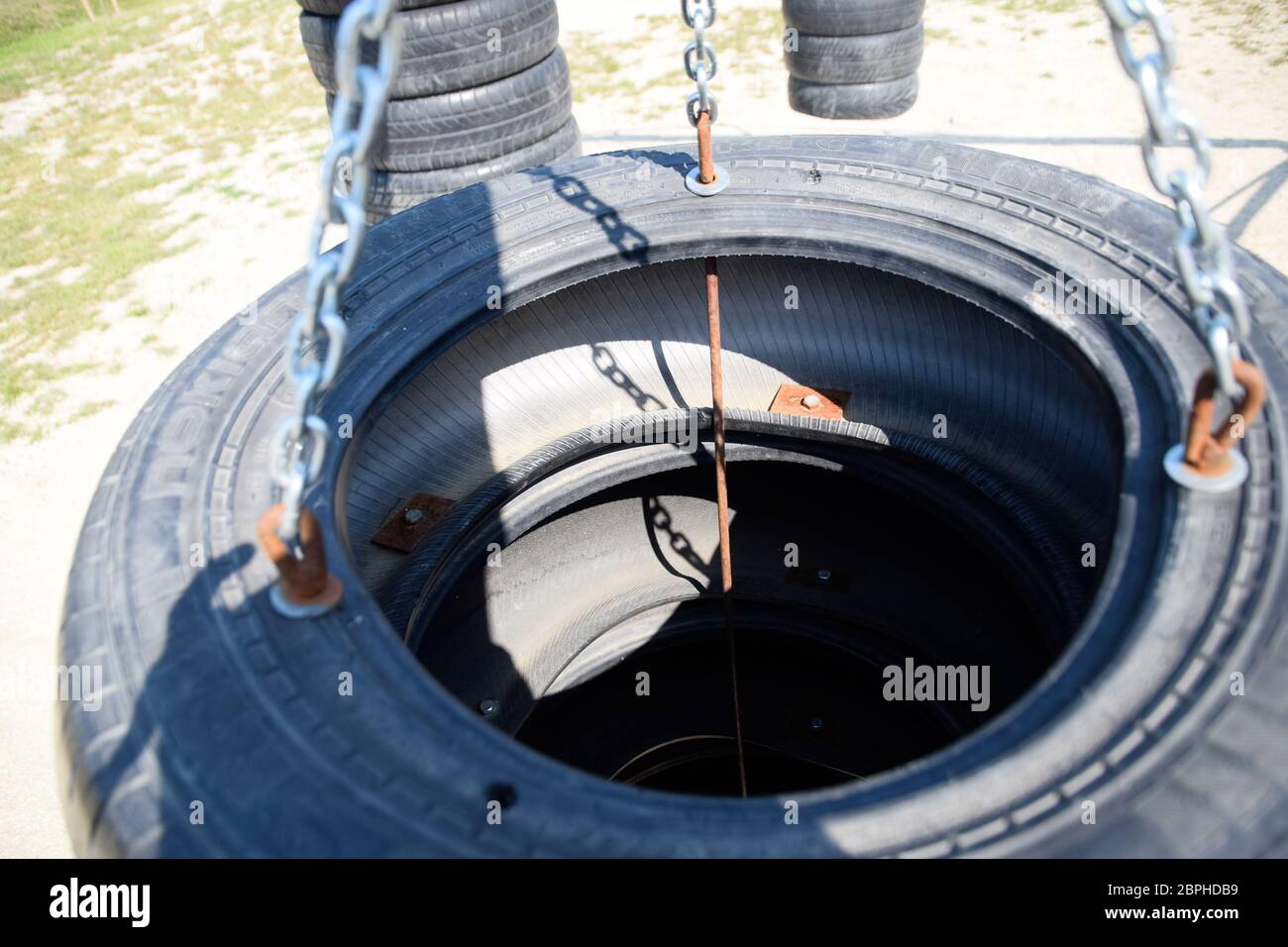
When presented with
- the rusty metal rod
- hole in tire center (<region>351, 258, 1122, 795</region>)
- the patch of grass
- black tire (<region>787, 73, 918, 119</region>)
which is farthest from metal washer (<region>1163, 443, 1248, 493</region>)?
black tire (<region>787, 73, 918, 119</region>)

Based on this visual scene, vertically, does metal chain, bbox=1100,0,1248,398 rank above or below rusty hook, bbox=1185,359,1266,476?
above

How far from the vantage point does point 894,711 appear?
5.29 metres

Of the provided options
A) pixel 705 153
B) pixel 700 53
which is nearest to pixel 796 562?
pixel 705 153

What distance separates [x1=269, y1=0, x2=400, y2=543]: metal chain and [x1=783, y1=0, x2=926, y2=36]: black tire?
25.7 feet

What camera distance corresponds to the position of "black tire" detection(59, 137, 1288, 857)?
1.92 m

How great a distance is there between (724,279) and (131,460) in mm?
2523

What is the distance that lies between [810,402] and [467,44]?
3833 millimetres

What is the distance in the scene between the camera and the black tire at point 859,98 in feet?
30.5

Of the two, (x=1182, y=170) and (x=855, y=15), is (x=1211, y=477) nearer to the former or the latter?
(x=1182, y=170)

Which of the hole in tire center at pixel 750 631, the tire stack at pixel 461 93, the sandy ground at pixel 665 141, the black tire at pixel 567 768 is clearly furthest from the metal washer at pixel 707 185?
the sandy ground at pixel 665 141

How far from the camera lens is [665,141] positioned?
9430 millimetres

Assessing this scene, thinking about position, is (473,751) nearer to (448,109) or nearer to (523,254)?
(523,254)

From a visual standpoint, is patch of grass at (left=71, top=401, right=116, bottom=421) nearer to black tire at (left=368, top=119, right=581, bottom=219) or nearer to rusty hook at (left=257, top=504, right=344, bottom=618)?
black tire at (left=368, top=119, right=581, bottom=219)
